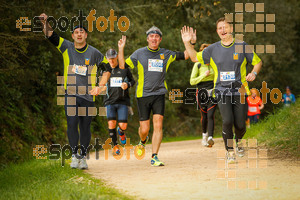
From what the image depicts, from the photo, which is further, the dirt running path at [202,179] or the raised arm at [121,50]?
the raised arm at [121,50]

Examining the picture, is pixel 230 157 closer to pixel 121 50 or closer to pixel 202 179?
pixel 202 179

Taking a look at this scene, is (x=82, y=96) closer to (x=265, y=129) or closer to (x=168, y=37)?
(x=265, y=129)

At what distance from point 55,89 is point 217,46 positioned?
29.9 feet

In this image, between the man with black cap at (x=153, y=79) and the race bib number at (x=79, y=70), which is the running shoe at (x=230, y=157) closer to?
the man with black cap at (x=153, y=79)

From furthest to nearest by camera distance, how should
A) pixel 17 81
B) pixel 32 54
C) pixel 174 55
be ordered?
1. pixel 32 54
2. pixel 17 81
3. pixel 174 55

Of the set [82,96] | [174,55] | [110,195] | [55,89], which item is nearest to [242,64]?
[174,55]

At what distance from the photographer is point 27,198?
248 inches

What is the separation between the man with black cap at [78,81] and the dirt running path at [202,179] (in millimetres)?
642

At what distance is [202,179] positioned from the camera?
6.85m

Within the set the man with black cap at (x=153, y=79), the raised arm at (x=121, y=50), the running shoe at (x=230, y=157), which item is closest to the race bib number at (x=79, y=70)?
the raised arm at (x=121, y=50)

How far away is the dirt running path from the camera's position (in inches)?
227

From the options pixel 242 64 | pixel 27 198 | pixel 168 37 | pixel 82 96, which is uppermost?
pixel 168 37

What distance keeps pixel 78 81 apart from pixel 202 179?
112 inches

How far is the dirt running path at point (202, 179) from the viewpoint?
5777mm
